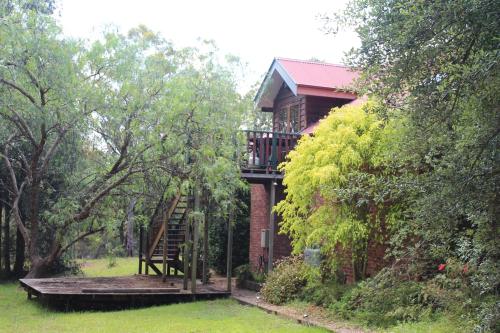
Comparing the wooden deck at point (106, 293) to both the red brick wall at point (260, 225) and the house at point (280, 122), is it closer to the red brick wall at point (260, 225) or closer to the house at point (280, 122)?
the house at point (280, 122)

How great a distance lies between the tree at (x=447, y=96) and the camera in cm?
507

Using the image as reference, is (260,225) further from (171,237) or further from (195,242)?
(195,242)

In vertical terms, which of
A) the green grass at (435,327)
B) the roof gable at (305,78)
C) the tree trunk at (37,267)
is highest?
the roof gable at (305,78)

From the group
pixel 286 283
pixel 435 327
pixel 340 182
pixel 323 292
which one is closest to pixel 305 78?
pixel 340 182

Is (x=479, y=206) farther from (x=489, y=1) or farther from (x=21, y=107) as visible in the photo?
(x=21, y=107)

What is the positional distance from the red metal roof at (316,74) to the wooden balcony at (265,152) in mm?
2194

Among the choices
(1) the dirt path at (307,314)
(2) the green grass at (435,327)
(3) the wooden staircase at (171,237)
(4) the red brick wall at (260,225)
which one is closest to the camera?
(2) the green grass at (435,327)

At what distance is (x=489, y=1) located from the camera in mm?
4785

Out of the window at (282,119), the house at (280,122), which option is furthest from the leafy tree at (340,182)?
the window at (282,119)

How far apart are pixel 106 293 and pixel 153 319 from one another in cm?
200

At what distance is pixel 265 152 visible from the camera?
48.7 ft

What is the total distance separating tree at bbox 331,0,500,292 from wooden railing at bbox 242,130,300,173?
8151mm

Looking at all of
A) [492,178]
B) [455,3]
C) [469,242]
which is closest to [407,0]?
[455,3]

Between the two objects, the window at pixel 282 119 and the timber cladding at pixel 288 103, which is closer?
the timber cladding at pixel 288 103
